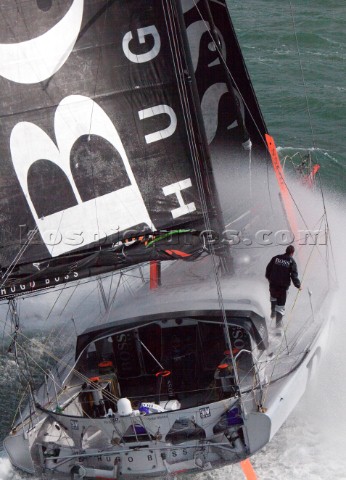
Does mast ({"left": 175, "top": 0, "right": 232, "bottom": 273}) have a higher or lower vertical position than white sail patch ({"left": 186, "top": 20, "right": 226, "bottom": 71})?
lower

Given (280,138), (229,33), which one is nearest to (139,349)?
(229,33)

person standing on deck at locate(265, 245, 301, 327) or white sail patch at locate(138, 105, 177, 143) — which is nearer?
white sail patch at locate(138, 105, 177, 143)

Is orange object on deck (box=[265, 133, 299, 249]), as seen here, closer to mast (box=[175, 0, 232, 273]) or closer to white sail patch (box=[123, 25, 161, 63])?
mast (box=[175, 0, 232, 273])

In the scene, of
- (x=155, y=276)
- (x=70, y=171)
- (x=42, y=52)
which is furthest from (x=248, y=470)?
(x=42, y=52)

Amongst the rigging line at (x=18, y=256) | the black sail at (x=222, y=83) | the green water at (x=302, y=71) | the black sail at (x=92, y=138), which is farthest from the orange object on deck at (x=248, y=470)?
the green water at (x=302, y=71)

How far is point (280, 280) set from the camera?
10.5 meters

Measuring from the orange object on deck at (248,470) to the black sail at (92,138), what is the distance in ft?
6.83

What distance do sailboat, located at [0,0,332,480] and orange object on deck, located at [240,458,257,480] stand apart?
655 millimetres

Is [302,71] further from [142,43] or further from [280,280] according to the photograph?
[142,43]

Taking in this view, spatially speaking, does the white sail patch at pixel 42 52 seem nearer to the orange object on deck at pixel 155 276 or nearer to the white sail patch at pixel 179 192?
the white sail patch at pixel 179 192

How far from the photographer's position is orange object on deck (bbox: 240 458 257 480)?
31.3 ft

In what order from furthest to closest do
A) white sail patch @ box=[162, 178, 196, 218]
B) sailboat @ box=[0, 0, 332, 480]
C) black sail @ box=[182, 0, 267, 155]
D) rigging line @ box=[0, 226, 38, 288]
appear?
1. black sail @ box=[182, 0, 267, 155]
2. white sail patch @ box=[162, 178, 196, 218]
3. rigging line @ box=[0, 226, 38, 288]
4. sailboat @ box=[0, 0, 332, 480]

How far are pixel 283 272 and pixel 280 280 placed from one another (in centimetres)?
10

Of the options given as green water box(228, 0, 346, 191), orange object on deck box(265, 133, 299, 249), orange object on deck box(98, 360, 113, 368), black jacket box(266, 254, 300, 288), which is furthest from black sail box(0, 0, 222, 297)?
green water box(228, 0, 346, 191)
